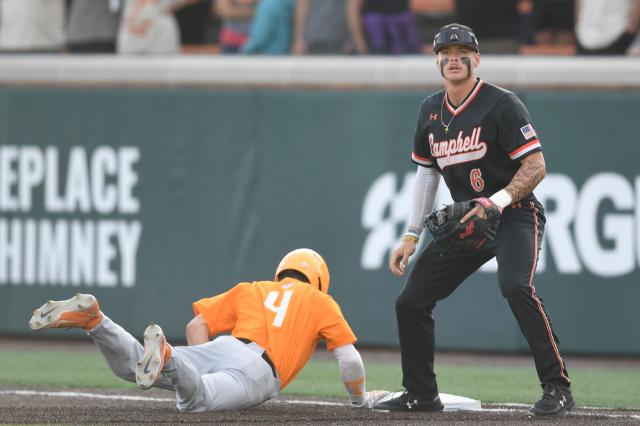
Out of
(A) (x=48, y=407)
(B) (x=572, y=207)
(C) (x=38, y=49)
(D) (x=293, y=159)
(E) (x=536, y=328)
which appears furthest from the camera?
(C) (x=38, y=49)

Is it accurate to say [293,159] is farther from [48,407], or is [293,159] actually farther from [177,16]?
[48,407]

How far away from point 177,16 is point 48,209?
2.39 m

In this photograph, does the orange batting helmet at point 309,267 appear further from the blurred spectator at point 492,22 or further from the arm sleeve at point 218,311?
the blurred spectator at point 492,22

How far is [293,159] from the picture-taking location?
34.7ft

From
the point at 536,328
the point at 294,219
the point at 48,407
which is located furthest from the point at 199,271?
the point at 536,328

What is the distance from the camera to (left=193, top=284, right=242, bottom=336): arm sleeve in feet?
21.3

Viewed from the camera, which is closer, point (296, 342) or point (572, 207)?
point (296, 342)

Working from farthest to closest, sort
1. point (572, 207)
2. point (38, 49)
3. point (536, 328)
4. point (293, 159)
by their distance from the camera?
1. point (38, 49)
2. point (293, 159)
3. point (572, 207)
4. point (536, 328)

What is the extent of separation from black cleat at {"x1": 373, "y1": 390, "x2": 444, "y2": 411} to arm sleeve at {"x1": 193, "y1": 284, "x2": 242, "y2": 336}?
932 millimetres

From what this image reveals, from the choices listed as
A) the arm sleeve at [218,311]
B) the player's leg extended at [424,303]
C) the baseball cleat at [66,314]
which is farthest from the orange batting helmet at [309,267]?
the baseball cleat at [66,314]

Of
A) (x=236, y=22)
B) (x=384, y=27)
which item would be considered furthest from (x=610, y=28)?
(x=236, y=22)

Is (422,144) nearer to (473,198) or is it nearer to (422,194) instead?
(422,194)

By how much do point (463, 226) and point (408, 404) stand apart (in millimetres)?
1091

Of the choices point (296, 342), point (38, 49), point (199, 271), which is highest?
point (38, 49)
